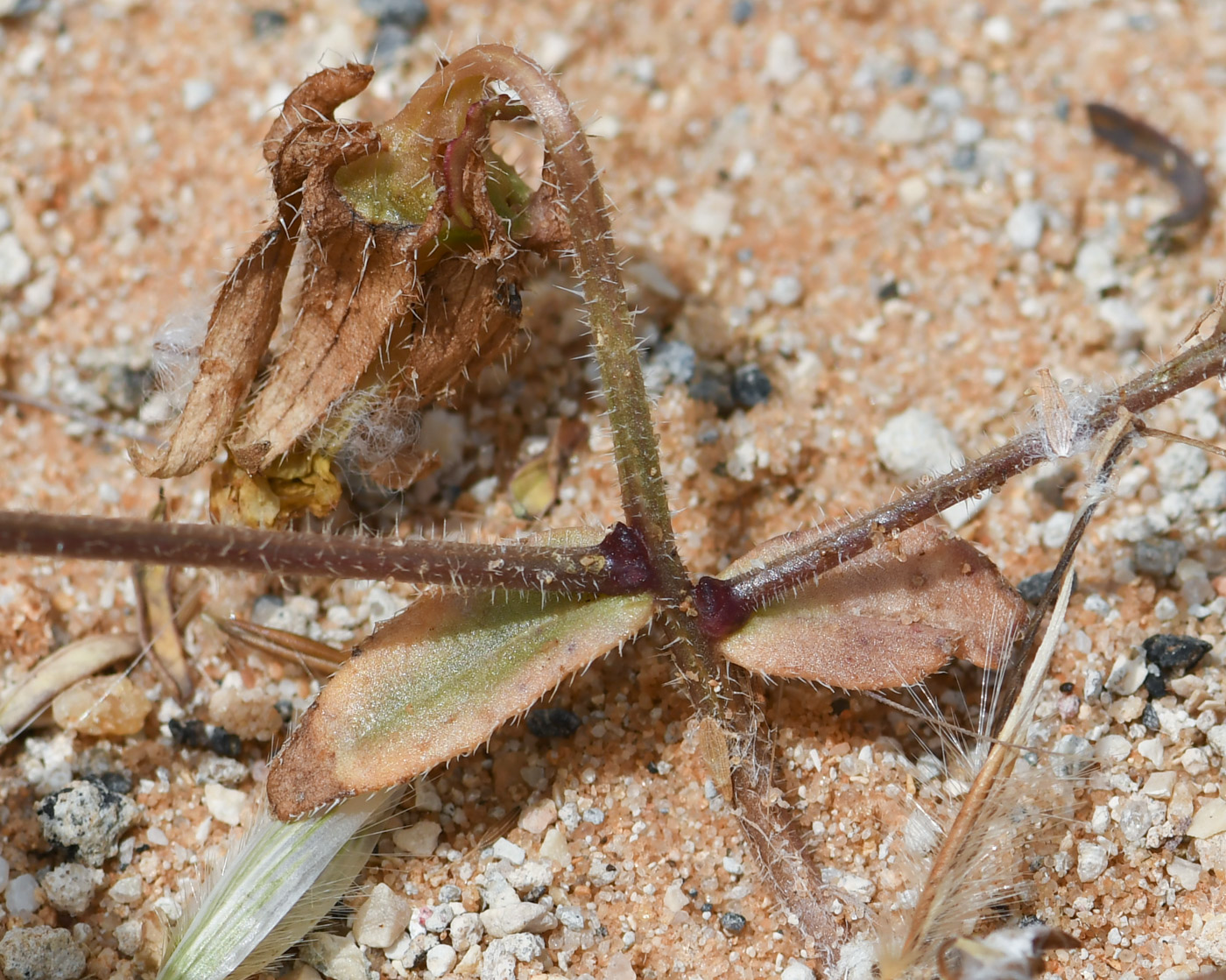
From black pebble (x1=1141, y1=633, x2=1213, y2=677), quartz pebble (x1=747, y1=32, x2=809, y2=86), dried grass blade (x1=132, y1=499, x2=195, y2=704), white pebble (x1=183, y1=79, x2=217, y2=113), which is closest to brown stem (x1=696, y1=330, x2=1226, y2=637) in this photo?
black pebble (x1=1141, y1=633, x2=1213, y2=677)

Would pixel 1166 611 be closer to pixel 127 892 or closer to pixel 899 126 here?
pixel 899 126

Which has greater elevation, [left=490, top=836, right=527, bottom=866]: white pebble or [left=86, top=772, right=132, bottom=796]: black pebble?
[left=490, top=836, right=527, bottom=866]: white pebble

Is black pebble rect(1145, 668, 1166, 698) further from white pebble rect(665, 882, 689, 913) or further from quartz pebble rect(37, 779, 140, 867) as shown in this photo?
quartz pebble rect(37, 779, 140, 867)

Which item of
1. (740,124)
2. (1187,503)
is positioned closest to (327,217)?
(740,124)

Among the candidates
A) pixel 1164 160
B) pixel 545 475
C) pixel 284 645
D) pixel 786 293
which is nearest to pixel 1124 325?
pixel 1164 160

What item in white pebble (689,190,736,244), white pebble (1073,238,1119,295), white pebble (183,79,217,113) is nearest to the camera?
white pebble (1073,238,1119,295)

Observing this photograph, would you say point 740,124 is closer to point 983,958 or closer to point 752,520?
point 752,520
